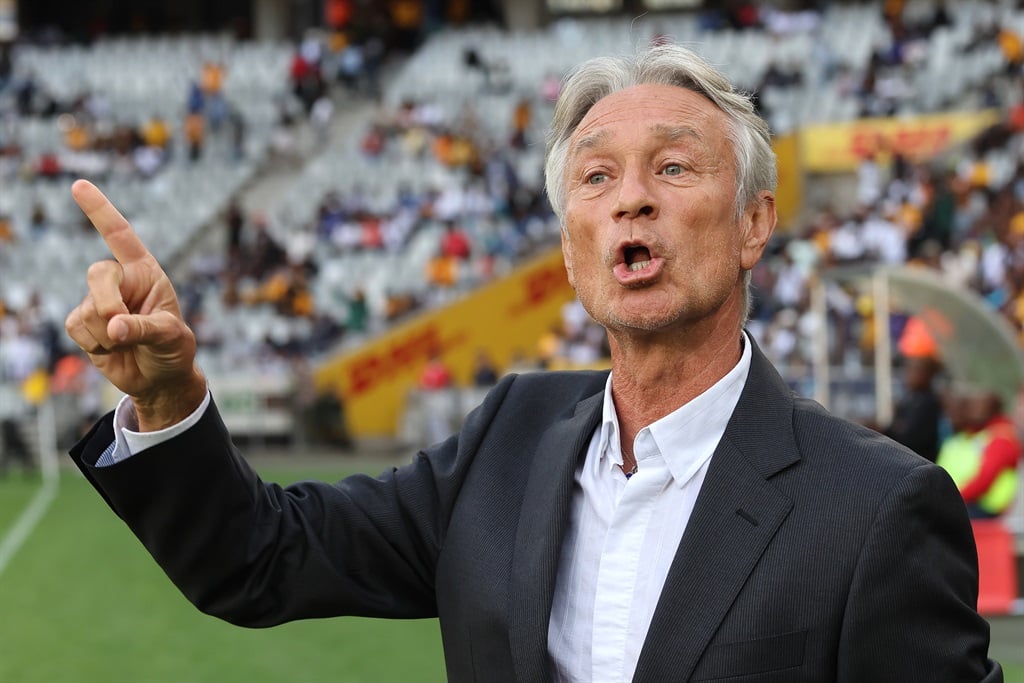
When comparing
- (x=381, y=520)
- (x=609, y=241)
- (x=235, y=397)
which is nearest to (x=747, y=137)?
(x=609, y=241)

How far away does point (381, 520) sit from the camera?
2.32 m

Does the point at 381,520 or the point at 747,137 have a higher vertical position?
the point at 747,137

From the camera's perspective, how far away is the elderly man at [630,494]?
1.92 meters

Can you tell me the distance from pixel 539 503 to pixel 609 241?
0.40 metres

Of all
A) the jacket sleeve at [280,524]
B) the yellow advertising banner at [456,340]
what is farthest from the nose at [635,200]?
the yellow advertising banner at [456,340]

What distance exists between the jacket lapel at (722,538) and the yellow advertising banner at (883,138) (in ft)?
64.8

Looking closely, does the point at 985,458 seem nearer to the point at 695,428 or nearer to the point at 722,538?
the point at 695,428

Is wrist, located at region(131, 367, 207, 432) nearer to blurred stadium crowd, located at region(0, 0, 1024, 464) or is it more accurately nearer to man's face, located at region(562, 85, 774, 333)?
man's face, located at region(562, 85, 774, 333)

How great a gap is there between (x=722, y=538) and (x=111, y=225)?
3.03 feet

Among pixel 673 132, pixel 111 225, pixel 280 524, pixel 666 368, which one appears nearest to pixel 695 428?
pixel 666 368

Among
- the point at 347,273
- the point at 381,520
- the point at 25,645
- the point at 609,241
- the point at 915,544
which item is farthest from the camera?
the point at 347,273

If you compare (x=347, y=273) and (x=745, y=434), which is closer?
(x=745, y=434)

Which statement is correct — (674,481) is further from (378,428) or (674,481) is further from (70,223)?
(70,223)

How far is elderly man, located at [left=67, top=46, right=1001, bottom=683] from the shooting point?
192 cm
